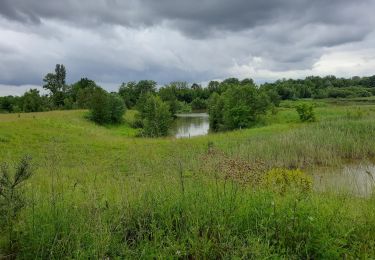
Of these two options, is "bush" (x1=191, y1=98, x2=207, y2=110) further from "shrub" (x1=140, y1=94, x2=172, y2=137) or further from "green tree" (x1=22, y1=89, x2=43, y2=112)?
"shrub" (x1=140, y1=94, x2=172, y2=137)

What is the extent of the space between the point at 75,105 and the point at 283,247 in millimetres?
66616

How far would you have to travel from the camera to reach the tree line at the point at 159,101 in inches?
1580

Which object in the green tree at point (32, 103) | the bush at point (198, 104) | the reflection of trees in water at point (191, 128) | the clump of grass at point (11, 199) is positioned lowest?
the reflection of trees in water at point (191, 128)

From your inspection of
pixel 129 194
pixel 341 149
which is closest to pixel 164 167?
pixel 129 194

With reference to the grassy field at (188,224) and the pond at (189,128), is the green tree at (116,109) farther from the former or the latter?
the grassy field at (188,224)

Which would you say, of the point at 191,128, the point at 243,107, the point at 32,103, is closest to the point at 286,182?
the point at 243,107

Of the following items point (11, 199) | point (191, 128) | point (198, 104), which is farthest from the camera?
point (198, 104)

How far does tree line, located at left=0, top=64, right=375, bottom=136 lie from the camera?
40125 mm

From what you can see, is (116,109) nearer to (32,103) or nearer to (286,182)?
(32,103)

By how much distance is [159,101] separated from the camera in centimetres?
4362

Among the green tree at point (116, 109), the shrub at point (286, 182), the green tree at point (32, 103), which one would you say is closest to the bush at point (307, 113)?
the green tree at point (116, 109)

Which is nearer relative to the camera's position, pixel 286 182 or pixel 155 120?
pixel 286 182

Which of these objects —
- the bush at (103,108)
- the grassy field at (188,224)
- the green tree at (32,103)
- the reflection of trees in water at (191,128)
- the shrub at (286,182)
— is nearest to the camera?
the grassy field at (188,224)

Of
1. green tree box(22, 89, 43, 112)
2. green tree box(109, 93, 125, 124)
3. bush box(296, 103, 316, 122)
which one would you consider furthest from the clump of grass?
green tree box(22, 89, 43, 112)
